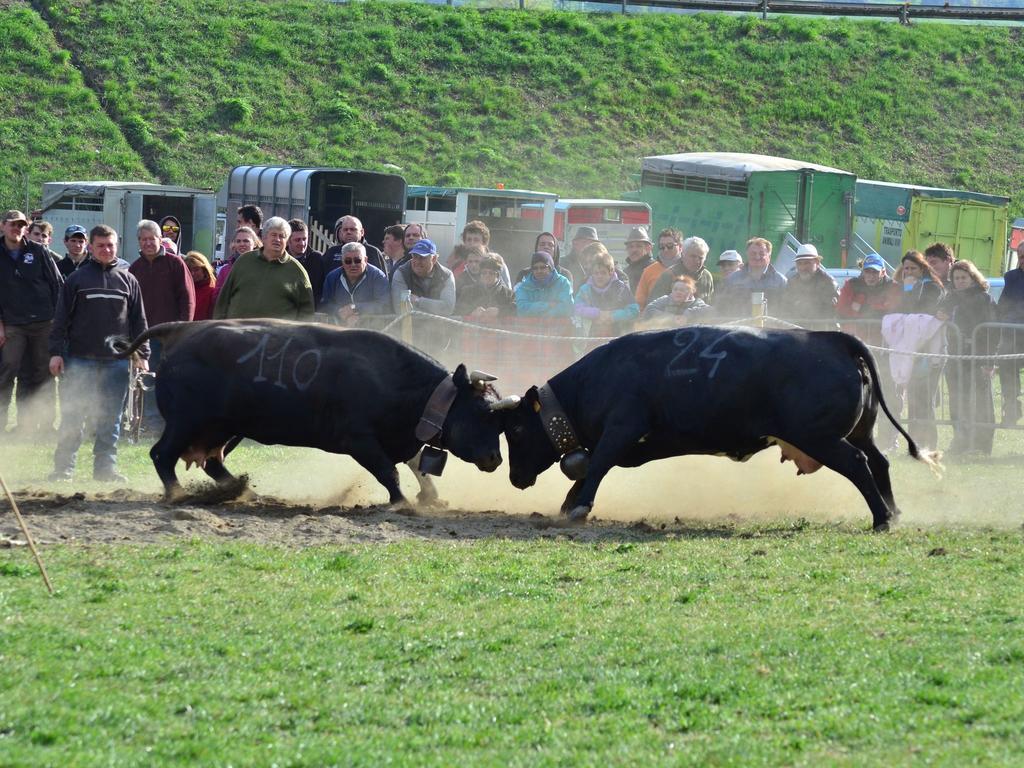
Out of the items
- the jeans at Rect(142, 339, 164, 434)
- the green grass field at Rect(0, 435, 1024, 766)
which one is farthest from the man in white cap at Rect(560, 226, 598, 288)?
the green grass field at Rect(0, 435, 1024, 766)

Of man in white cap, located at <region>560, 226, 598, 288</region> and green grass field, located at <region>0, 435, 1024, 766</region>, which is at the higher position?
man in white cap, located at <region>560, 226, 598, 288</region>

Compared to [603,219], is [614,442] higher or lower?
lower

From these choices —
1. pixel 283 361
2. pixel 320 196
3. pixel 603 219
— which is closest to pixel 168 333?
pixel 283 361

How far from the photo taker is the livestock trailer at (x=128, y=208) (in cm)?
3022

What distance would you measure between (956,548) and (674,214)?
25.1 m

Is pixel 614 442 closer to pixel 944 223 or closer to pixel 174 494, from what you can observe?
pixel 174 494

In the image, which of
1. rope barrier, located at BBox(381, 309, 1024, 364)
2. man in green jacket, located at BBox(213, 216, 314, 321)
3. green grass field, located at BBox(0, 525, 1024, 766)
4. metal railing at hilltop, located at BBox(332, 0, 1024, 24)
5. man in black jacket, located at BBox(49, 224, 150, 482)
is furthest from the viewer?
metal railing at hilltop, located at BBox(332, 0, 1024, 24)

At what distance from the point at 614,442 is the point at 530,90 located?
36321 mm

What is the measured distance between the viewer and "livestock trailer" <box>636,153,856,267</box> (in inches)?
1256

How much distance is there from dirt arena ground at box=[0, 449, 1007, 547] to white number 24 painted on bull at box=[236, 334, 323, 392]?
0.95 m

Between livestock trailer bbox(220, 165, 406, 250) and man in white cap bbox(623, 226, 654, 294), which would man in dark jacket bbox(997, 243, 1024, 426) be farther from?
livestock trailer bbox(220, 165, 406, 250)

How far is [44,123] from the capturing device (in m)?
40.0

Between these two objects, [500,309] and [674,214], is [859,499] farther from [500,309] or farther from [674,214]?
[674,214]

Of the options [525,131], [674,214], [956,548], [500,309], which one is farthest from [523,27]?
[956,548]
